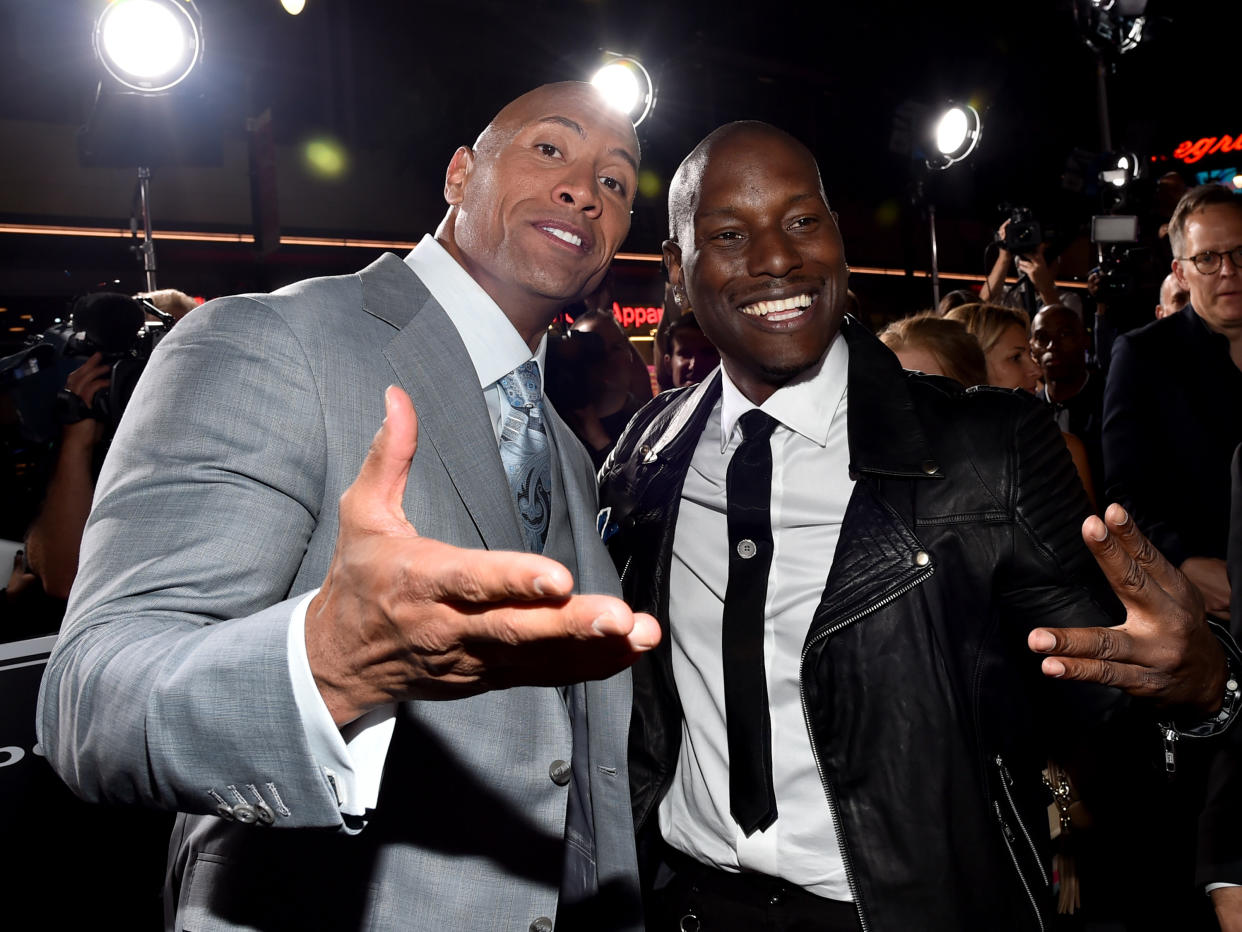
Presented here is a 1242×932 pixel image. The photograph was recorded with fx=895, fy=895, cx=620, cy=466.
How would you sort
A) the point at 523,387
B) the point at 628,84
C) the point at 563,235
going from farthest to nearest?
the point at 628,84 < the point at 563,235 < the point at 523,387

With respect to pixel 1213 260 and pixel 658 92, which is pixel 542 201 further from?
pixel 658 92

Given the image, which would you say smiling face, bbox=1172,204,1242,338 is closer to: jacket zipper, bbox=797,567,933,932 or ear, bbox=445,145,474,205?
jacket zipper, bbox=797,567,933,932

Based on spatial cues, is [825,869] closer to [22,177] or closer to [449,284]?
[449,284]

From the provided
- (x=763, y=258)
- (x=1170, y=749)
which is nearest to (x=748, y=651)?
(x=1170, y=749)

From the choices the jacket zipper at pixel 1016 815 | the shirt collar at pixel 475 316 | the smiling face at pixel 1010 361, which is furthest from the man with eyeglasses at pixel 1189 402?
the shirt collar at pixel 475 316

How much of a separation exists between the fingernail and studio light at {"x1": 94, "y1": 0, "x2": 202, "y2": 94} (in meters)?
3.64

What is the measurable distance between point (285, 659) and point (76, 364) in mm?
2673

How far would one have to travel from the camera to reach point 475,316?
1675 mm

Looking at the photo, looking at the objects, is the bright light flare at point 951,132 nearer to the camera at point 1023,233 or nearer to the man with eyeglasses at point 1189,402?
the camera at point 1023,233

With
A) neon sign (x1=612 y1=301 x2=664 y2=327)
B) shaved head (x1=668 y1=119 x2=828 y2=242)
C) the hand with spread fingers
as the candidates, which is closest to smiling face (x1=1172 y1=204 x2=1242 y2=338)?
shaved head (x1=668 y1=119 x2=828 y2=242)

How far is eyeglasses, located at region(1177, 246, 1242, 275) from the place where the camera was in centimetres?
286

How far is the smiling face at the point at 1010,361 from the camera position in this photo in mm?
3389

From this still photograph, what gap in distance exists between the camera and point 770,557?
1503 mm

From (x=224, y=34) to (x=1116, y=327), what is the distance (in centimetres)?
523
